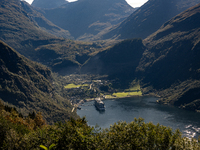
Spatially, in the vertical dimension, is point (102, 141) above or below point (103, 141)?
above

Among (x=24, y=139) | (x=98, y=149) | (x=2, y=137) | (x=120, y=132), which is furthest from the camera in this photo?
(x=2, y=137)

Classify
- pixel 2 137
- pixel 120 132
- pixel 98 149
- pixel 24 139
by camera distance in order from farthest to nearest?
pixel 2 137
pixel 120 132
pixel 24 139
pixel 98 149

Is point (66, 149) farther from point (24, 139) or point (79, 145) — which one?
point (24, 139)

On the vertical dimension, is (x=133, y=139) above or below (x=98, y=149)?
above

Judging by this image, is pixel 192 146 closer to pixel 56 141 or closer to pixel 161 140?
pixel 161 140

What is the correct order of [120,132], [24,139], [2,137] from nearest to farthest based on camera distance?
[24,139] < [120,132] < [2,137]

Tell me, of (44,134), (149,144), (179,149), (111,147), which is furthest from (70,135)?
(179,149)

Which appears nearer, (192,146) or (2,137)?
(192,146)

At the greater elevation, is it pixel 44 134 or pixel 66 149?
pixel 44 134

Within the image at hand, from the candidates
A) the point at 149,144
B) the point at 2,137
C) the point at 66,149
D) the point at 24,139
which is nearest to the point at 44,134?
the point at 24,139

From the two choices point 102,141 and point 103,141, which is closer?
point 103,141
